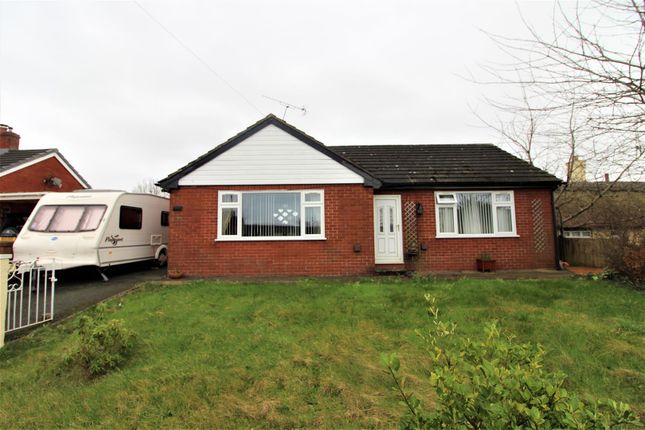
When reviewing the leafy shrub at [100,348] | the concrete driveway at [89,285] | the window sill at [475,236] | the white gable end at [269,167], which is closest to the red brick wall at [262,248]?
the white gable end at [269,167]

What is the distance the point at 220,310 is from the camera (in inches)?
240

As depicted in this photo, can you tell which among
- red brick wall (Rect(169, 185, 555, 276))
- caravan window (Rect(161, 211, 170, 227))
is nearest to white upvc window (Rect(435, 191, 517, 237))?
red brick wall (Rect(169, 185, 555, 276))

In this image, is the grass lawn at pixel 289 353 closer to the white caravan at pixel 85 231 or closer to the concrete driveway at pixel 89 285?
the concrete driveway at pixel 89 285

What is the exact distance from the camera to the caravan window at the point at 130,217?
994cm

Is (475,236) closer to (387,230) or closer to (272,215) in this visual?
(387,230)

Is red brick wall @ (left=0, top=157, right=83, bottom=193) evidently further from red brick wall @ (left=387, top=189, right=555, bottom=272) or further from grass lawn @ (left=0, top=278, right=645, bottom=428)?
red brick wall @ (left=387, top=189, right=555, bottom=272)

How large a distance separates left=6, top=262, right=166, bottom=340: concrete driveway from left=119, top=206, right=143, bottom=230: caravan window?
5.23 feet

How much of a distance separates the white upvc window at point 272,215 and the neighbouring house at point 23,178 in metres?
7.94

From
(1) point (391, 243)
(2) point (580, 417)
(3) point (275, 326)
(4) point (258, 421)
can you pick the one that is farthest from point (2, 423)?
(1) point (391, 243)

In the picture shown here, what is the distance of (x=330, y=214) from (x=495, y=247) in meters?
5.40

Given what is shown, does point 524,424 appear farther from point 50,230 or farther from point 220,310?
point 50,230

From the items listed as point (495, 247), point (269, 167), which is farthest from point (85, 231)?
point (495, 247)

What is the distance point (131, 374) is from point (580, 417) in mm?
4376

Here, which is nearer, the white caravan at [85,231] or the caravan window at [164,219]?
the white caravan at [85,231]
